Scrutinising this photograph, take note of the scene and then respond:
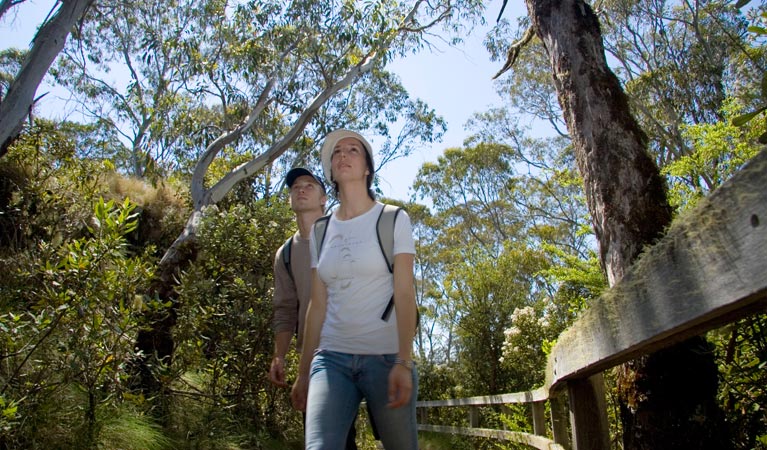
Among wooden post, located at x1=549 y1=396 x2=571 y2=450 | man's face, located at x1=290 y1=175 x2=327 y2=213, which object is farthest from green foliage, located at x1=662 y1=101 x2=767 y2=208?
man's face, located at x1=290 y1=175 x2=327 y2=213

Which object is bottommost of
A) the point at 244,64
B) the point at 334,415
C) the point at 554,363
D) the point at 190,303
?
the point at 334,415

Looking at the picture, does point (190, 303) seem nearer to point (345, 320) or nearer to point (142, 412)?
point (142, 412)

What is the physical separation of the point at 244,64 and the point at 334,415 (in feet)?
38.2

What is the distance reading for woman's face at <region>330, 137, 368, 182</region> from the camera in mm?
2404

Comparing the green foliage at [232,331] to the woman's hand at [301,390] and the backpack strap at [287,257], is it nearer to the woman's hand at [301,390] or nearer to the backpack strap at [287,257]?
the backpack strap at [287,257]

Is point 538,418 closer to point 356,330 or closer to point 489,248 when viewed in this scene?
point 356,330

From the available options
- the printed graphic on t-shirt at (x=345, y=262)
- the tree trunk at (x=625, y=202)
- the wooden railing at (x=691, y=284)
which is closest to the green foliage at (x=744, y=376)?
the tree trunk at (x=625, y=202)

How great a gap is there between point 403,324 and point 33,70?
658 centimetres

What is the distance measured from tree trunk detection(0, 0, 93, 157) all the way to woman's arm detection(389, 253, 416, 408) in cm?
580

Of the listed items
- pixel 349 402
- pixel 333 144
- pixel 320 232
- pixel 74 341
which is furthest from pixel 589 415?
pixel 74 341

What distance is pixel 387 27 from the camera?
11734 mm

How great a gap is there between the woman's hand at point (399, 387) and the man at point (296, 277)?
115 centimetres

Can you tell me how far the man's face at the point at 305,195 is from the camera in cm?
334

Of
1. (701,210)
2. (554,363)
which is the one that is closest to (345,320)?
(554,363)
